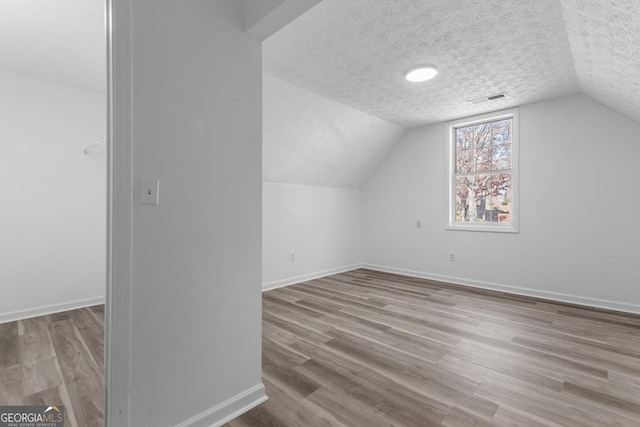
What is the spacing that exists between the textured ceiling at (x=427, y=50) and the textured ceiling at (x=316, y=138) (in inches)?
8.0

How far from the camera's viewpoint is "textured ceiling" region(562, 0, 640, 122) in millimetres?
1628

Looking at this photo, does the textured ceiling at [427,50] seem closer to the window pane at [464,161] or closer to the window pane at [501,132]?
the window pane at [501,132]

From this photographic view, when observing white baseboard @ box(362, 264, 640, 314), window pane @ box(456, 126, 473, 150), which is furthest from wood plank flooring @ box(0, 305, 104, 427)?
window pane @ box(456, 126, 473, 150)

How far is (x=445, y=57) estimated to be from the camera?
2.63 meters

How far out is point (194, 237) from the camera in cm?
141

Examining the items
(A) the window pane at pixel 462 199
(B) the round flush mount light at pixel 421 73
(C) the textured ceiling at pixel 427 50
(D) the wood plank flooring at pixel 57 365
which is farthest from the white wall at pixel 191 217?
(A) the window pane at pixel 462 199

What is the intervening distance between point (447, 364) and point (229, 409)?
58.6 inches

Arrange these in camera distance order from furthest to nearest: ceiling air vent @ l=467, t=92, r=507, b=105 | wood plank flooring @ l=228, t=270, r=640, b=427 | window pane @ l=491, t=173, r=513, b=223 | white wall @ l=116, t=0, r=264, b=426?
window pane @ l=491, t=173, r=513, b=223, ceiling air vent @ l=467, t=92, r=507, b=105, wood plank flooring @ l=228, t=270, r=640, b=427, white wall @ l=116, t=0, r=264, b=426

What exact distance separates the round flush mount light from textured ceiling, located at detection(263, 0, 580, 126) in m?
0.07

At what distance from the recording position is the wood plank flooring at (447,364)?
1.57 metres

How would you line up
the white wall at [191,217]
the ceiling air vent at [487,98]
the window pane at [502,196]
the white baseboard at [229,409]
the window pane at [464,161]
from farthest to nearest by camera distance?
the window pane at [464,161], the window pane at [502,196], the ceiling air vent at [487,98], the white baseboard at [229,409], the white wall at [191,217]

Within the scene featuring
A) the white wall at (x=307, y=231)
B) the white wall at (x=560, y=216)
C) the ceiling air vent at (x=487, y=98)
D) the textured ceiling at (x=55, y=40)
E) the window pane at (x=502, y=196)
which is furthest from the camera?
the white wall at (x=307, y=231)

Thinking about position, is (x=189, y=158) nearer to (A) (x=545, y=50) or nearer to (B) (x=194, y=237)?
(B) (x=194, y=237)
